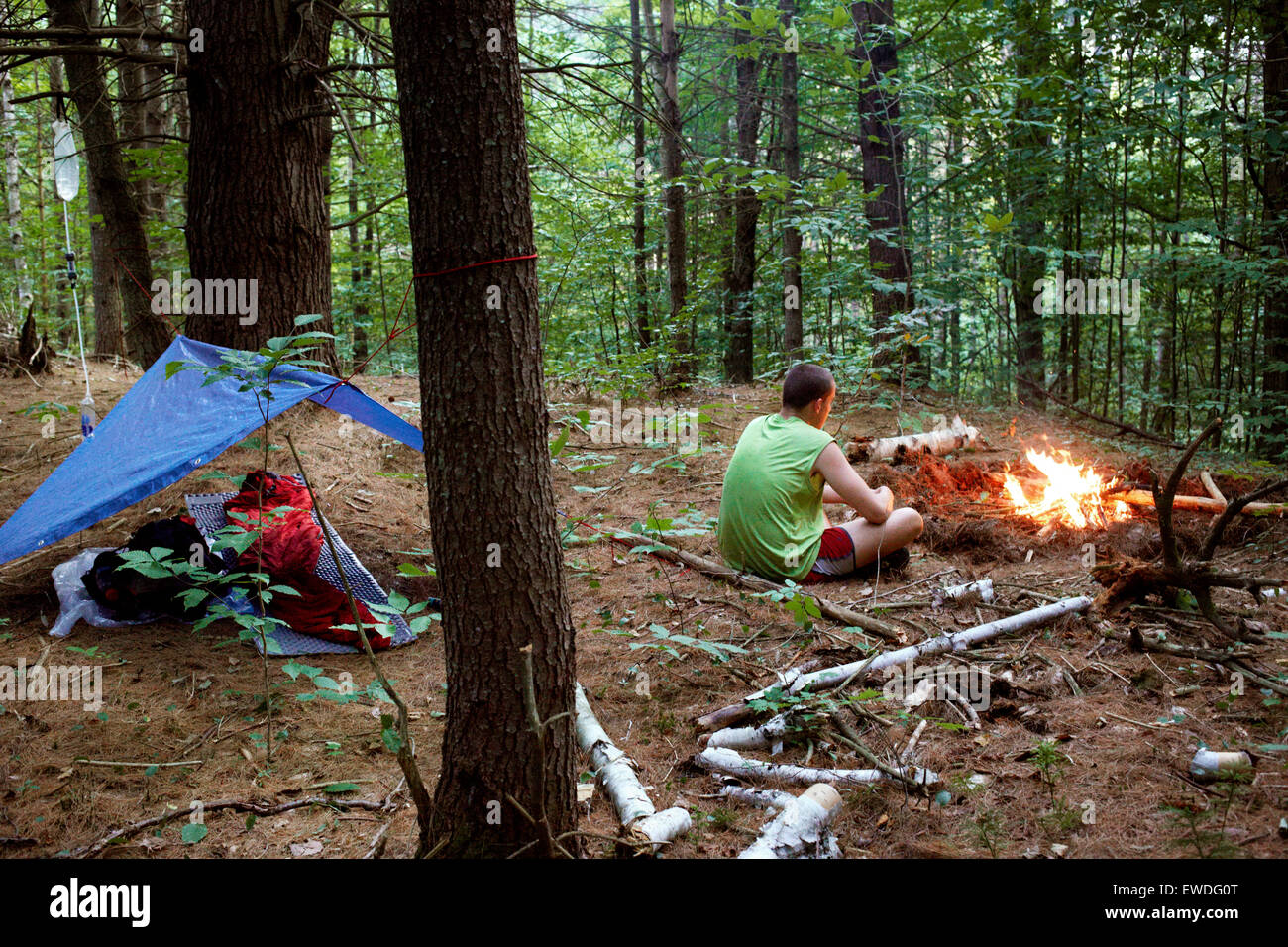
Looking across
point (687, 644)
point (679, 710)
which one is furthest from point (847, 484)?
point (679, 710)

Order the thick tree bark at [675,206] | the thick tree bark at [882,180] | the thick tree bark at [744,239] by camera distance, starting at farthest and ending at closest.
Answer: the thick tree bark at [744,239] < the thick tree bark at [675,206] < the thick tree bark at [882,180]

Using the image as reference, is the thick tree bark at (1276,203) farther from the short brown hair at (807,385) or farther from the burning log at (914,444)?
the short brown hair at (807,385)

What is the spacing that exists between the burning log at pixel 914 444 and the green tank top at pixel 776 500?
2162 mm

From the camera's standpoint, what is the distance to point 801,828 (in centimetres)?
226

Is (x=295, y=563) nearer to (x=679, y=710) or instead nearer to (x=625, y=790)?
(x=679, y=710)

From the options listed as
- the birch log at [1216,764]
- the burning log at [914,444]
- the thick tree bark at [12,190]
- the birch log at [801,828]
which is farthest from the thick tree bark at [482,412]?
the thick tree bark at [12,190]

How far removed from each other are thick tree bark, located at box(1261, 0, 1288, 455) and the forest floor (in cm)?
248

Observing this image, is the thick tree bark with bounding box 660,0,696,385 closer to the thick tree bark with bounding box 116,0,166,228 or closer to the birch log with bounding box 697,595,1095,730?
the thick tree bark with bounding box 116,0,166,228

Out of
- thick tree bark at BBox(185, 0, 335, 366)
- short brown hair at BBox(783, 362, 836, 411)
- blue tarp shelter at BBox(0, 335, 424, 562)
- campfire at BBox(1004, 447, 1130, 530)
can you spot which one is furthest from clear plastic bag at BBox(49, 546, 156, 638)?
campfire at BBox(1004, 447, 1130, 530)

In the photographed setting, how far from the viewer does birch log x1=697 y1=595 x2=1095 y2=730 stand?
2982mm

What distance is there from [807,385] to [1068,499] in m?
2.17

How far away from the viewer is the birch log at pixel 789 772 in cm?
248

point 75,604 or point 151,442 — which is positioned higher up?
point 151,442
